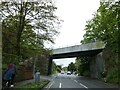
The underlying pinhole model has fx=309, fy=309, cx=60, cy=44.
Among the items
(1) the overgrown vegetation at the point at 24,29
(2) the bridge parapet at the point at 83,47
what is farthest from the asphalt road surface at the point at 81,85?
(2) the bridge parapet at the point at 83,47

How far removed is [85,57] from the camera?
Result: 250 feet

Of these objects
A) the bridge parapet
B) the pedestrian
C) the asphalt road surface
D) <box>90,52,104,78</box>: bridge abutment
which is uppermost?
the bridge parapet

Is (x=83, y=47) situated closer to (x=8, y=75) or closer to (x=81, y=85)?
(x=81, y=85)

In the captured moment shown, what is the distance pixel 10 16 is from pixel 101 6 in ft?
29.5

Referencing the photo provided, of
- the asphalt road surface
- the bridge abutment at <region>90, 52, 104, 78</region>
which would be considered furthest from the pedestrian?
the bridge abutment at <region>90, 52, 104, 78</region>

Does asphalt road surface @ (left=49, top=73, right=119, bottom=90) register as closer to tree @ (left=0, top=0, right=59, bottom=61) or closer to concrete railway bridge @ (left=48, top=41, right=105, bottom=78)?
tree @ (left=0, top=0, right=59, bottom=61)

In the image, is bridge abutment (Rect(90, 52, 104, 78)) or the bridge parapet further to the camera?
bridge abutment (Rect(90, 52, 104, 78))

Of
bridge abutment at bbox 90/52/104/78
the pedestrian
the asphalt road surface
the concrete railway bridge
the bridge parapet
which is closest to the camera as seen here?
the pedestrian

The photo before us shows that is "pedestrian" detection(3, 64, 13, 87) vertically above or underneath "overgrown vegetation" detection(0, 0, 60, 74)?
underneath

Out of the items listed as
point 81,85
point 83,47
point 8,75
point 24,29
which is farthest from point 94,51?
point 8,75

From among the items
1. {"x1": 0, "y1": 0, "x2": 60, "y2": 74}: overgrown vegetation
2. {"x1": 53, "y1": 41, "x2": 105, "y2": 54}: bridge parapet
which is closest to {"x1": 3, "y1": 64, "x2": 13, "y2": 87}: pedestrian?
{"x1": 0, "y1": 0, "x2": 60, "y2": 74}: overgrown vegetation

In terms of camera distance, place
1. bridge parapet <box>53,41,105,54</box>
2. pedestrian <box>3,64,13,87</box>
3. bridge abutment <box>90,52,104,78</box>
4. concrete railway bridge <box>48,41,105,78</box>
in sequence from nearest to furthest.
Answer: pedestrian <box>3,64,13,87</box>, bridge parapet <box>53,41,105,54</box>, concrete railway bridge <box>48,41,105,78</box>, bridge abutment <box>90,52,104,78</box>

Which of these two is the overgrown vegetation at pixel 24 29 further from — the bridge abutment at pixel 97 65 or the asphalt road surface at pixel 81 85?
the bridge abutment at pixel 97 65

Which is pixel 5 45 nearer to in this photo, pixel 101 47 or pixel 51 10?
pixel 51 10
